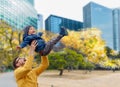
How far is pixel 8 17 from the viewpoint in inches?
Answer: 2741

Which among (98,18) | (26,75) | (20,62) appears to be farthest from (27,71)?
(98,18)

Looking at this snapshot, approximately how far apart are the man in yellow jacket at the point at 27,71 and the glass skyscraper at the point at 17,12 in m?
60.8

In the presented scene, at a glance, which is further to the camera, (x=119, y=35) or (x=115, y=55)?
(x=119, y=35)

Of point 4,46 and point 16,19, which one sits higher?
point 16,19

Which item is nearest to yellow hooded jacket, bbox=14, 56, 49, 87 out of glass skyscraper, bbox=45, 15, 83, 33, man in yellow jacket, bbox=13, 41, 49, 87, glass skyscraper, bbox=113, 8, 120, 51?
man in yellow jacket, bbox=13, 41, 49, 87

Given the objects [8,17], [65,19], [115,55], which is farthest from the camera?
[65,19]

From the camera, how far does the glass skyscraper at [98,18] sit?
8665 centimetres

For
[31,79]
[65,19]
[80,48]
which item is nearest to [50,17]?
[65,19]

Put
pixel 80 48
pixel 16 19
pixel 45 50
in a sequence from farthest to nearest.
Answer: pixel 16 19 → pixel 80 48 → pixel 45 50

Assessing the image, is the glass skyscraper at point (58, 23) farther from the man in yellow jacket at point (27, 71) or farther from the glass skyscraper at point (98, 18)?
the man in yellow jacket at point (27, 71)

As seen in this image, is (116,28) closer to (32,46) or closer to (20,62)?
(20,62)

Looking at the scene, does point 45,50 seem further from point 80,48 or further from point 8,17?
point 8,17

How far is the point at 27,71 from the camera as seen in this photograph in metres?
3.73

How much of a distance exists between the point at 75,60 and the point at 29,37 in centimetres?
3424
